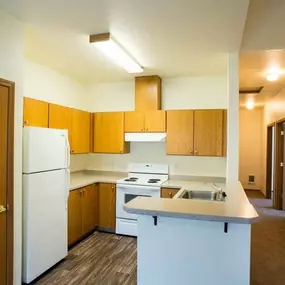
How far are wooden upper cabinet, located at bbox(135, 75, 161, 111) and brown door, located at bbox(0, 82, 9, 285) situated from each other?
2.43 m

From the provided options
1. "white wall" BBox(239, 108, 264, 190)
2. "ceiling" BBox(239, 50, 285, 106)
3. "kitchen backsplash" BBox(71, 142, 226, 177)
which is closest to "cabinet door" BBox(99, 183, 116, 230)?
"kitchen backsplash" BBox(71, 142, 226, 177)

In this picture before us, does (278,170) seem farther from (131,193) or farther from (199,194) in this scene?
(131,193)

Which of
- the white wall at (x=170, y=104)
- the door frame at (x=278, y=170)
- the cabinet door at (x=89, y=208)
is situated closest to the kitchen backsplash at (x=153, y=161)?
the white wall at (x=170, y=104)

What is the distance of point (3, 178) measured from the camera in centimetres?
234

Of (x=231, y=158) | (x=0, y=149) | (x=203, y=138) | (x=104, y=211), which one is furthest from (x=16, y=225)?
A: (x=203, y=138)

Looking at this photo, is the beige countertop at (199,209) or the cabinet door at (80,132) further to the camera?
the cabinet door at (80,132)

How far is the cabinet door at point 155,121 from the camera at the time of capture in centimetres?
426

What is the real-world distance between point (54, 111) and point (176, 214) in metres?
2.49

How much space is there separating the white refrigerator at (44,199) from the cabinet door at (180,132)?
1687mm

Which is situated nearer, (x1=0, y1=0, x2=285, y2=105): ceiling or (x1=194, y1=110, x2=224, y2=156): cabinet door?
(x1=0, y1=0, x2=285, y2=105): ceiling

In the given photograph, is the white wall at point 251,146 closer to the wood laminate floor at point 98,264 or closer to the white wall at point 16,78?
the wood laminate floor at point 98,264

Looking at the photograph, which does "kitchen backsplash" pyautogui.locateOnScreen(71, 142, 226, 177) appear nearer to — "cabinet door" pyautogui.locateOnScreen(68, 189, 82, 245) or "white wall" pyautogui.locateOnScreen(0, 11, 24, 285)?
"cabinet door" pyautogui.locateOnScreen(68, 189, 82, 245)

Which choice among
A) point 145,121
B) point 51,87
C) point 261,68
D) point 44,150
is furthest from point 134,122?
point 261,68

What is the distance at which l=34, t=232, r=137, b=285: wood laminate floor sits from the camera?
2842mm
